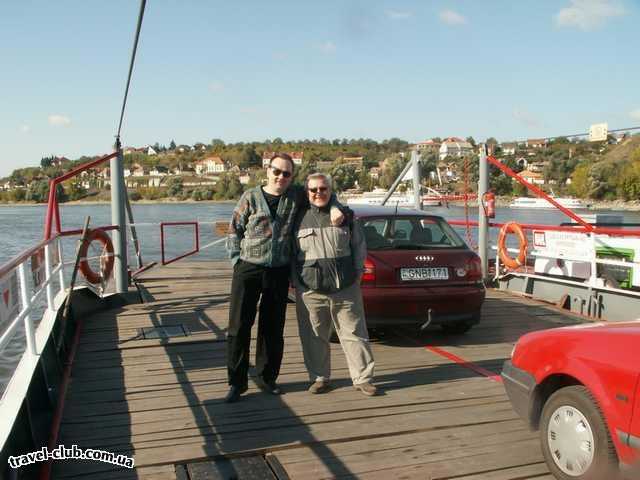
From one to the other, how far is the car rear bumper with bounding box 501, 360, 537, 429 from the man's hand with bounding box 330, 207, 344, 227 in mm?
1671

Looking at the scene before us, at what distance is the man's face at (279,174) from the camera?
15.7 ft

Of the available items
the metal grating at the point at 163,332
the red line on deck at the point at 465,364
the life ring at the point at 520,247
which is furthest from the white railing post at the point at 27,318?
the life ring at the point at 520,247

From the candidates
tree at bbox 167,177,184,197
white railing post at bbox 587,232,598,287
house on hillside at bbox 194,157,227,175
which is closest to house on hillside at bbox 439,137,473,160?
white railing post at bbox 587,232,598,287

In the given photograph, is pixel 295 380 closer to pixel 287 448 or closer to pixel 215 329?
pixel 287 448

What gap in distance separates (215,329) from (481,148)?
19.0 feet

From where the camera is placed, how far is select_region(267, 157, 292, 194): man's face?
15.7 ft

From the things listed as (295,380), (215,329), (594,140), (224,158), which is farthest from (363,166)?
(224,158)

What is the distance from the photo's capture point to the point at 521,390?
3.67 meters

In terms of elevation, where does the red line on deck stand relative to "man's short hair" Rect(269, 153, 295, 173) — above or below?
below

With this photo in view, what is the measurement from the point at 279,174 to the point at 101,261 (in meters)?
5.22

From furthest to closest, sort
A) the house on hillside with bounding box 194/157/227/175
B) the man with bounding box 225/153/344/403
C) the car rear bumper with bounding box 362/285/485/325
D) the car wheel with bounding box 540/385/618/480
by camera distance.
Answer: the house on hillside with bounding box 194/157/227/175
the car rear bumper with bounding box 362/285/485/325
the man with bounding box 225/153/344/403
the car wheel with bounding box 540/385/618/480

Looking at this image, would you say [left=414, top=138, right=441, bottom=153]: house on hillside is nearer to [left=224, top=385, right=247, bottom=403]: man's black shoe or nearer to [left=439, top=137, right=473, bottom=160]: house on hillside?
[left=439, top=137, right=473, bottom=160]: house on hillside

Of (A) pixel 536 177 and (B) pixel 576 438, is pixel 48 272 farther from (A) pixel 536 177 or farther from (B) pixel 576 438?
(A) pixel 536 177

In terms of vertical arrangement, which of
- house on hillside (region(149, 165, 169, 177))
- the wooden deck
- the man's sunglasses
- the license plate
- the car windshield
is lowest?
the wooden deck
